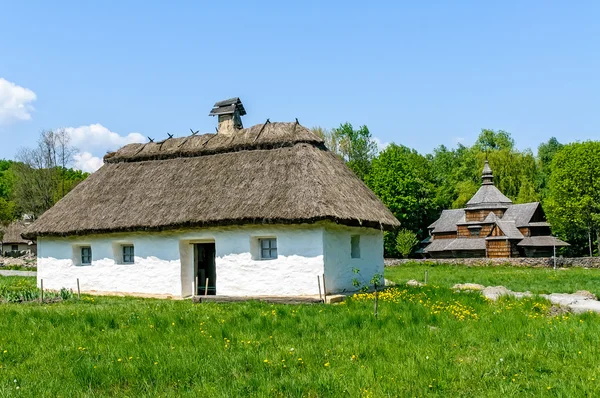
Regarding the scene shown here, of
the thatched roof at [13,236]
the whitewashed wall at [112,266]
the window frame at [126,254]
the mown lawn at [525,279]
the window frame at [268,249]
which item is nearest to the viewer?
the window frame at [268,249]

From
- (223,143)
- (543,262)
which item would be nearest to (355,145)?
(543,262)

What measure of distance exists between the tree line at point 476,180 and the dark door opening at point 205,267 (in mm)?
33362

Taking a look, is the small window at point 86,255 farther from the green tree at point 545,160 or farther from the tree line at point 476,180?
the green tree at point 545,160

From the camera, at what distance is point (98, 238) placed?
18.4 metres

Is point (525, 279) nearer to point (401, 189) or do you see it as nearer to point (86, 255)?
point (86, 255)

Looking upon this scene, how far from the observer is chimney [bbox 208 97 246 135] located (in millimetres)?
21797

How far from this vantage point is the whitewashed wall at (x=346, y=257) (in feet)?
52.2

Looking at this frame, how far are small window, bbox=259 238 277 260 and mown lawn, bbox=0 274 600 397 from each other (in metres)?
4.52

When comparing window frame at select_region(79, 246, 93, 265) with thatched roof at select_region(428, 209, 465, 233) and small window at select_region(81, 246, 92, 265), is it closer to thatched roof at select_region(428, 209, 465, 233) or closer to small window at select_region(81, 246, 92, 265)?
small window at select_region(81, 246, 92, 265)

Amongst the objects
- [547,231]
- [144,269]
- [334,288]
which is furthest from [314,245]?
[547,231]

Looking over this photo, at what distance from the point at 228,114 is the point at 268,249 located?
7.51m

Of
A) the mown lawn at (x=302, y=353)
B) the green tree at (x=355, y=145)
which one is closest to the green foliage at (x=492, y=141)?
the green tree at (x=355, y=145)

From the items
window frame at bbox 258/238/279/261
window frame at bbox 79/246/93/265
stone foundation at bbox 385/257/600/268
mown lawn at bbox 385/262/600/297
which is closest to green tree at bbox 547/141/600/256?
stone foundation at bbox 385/257/600/268

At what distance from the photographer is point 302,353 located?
8.07m
